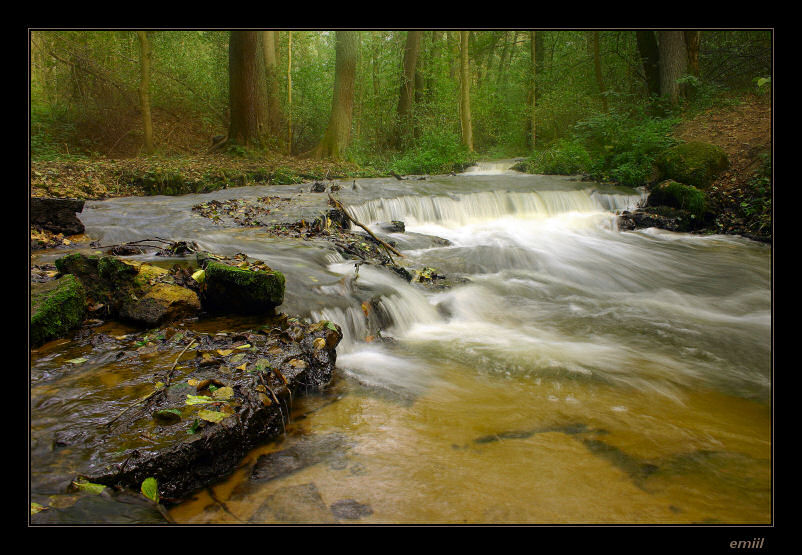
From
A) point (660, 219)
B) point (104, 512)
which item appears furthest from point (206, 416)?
point (660, 219)

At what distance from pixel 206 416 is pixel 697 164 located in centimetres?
1262

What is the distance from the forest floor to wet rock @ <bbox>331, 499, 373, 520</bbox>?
9.90m

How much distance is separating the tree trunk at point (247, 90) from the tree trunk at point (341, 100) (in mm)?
2435

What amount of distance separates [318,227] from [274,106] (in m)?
11.5

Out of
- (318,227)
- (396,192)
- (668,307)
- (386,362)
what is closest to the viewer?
(386,362)

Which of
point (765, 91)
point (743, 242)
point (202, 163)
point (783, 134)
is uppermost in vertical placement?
point (765, 91)

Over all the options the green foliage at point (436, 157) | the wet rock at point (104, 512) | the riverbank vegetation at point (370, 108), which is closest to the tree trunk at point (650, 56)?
the riverbank vegetation at point (370, 108)

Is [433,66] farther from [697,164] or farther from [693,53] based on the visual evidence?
[697,164]

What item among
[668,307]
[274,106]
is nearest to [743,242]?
[668,307]

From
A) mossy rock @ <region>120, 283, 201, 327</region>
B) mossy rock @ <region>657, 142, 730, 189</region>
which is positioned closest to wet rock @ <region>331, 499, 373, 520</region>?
mossy rock @ <region>120, 283, 201, 327</region>

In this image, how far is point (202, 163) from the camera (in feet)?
45.1

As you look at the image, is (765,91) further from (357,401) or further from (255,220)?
(357,401)

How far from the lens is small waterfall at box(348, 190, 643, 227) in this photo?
1097 centimetres

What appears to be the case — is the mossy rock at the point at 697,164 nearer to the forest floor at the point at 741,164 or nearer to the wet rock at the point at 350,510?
the forest floor at the point at 741,164
